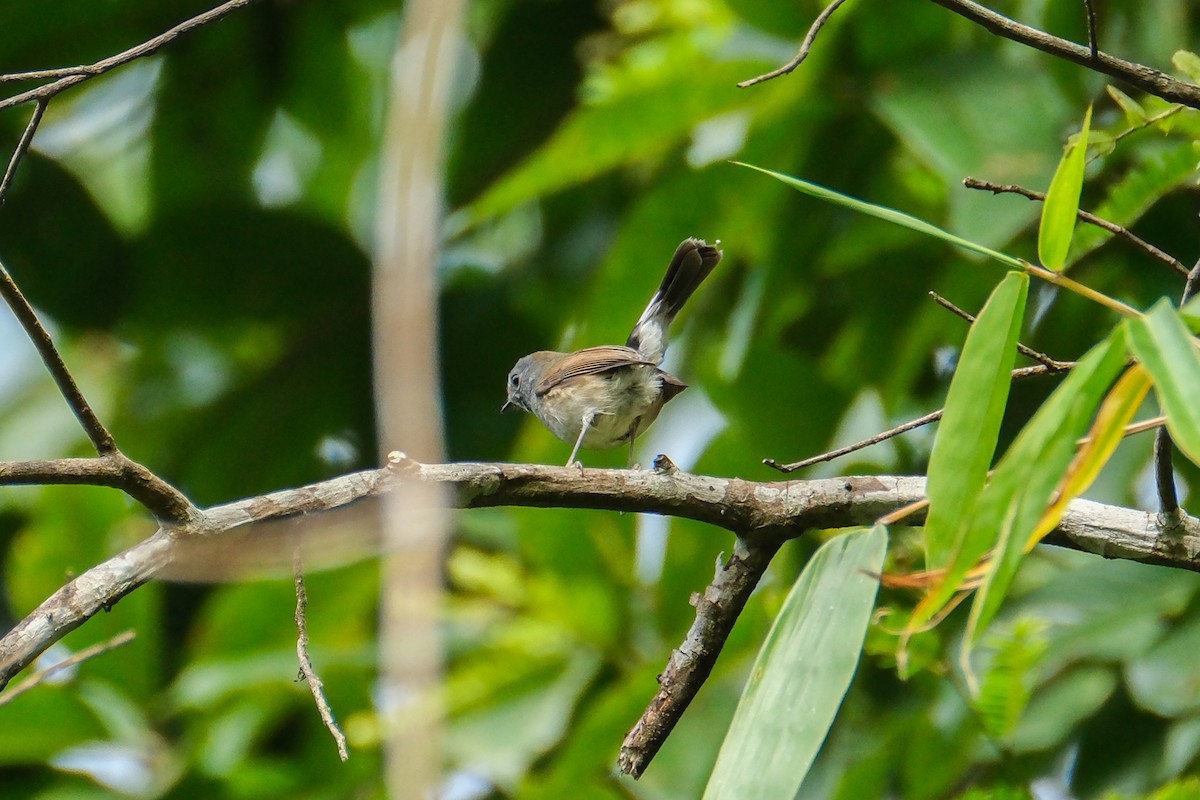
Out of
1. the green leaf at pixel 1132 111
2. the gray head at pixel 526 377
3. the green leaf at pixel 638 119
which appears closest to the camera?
the green leaf at pixel 1132 111

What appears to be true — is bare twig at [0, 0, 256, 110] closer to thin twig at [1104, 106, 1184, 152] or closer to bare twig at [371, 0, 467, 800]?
bare twig at [371, 0, 467, 800]

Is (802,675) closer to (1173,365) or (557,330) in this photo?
(1173,365)

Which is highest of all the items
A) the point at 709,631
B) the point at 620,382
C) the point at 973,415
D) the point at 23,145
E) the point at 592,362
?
the point at 23,145

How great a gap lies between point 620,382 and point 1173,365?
355cm

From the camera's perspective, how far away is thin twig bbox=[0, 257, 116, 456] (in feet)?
5.80

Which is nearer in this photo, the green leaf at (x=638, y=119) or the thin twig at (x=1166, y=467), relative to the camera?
the thin twig at (x=1166, y=467)

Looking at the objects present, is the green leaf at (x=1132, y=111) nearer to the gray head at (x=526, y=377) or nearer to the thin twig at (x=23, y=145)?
the thin twig at (x=23, y=145)

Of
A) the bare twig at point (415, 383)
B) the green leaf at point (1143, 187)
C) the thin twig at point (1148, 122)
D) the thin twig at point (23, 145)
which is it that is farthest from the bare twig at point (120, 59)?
the green leaf at point (1143, 187)

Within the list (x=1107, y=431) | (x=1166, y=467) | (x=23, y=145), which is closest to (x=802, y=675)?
(x=1107, y=431)

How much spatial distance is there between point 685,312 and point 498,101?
4.13 ft

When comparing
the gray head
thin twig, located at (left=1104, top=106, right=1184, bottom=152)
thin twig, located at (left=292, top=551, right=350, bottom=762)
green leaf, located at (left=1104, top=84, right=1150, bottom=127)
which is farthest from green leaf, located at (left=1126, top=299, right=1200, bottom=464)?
the gray head

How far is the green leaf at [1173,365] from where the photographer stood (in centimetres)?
133

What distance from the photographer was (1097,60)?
193 centimetres

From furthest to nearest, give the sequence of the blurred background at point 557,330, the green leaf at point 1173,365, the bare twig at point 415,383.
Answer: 1. the blurred background at point 557,330
2. the green leaf at point 1173,365
3. the bare twig at point 415,383
